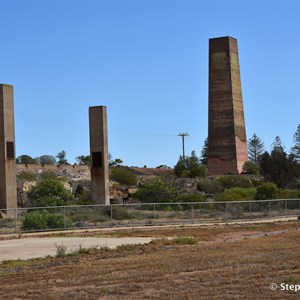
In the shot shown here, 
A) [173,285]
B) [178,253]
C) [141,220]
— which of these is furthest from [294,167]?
[173,285]

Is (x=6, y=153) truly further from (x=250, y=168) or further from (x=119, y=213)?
(x=250, y=168)

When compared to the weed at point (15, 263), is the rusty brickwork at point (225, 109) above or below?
above

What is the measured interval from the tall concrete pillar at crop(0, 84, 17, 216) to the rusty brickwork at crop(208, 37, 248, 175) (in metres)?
46.9

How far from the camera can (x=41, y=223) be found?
34.6 metres

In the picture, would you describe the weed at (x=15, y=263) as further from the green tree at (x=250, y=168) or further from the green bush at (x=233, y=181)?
the green tree at (x=250, y=168)

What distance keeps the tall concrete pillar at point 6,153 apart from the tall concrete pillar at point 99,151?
17.1 ft

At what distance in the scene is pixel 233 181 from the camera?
77312 mm

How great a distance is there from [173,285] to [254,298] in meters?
2.36

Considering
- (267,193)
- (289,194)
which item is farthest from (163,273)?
(289,194)

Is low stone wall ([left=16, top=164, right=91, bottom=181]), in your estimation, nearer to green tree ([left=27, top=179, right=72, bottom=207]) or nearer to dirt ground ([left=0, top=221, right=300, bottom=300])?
green tree ([left=27, top=179, right=72, bottom=207])

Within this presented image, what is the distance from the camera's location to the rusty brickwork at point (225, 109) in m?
85.3

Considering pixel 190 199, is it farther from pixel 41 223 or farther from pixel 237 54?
pixel 237 54

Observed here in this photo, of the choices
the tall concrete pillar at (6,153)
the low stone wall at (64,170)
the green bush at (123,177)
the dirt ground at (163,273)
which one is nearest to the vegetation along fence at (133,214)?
the tall concrete pillar at (6,153)

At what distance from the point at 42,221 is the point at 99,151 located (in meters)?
10.6
